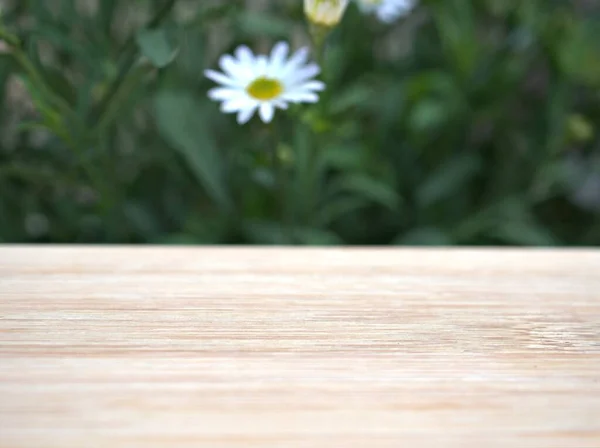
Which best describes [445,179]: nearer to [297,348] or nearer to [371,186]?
[371,186]

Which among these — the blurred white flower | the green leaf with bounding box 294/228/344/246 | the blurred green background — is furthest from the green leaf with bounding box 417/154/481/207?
the blurred white flower

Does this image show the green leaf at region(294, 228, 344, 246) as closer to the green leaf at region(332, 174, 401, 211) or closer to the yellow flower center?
the green leaf at region(332, 174, 401, 211)

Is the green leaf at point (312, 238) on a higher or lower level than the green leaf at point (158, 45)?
lower

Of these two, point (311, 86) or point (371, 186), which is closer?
point (311, 86)

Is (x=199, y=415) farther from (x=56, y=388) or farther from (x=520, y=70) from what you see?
(x=520, y=70)

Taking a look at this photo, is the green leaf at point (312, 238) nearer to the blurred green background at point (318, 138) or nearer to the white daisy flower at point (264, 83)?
the blurred green background at point (318, 138)

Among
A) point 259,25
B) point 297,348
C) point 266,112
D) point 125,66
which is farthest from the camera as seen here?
point 259,25

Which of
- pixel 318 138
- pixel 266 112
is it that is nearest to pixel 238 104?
pixel 266 112

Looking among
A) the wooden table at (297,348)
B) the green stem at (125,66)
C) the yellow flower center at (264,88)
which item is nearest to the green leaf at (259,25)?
the green stem at (125,66)
